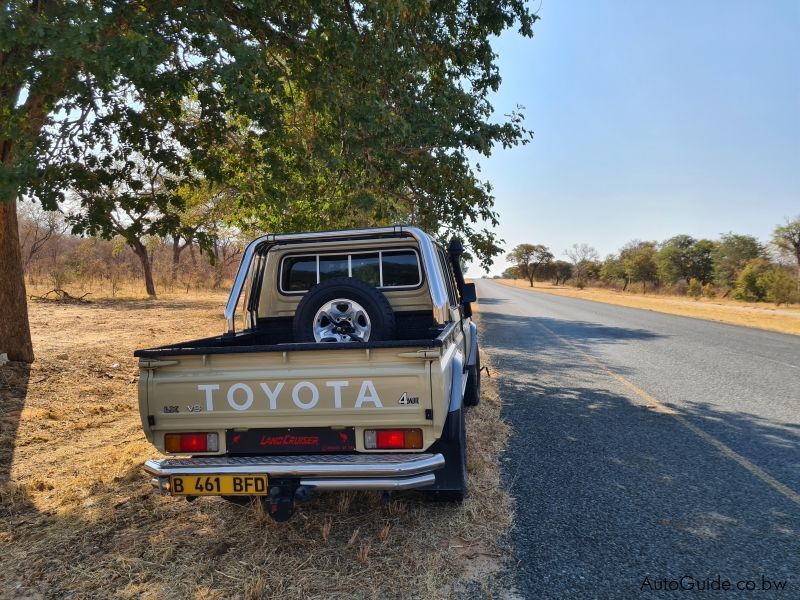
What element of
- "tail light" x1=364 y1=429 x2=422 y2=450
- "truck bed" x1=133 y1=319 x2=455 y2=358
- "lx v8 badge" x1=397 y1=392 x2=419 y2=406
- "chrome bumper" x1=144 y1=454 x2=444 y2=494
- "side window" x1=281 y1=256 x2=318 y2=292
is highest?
"side window" x1=281 y1=256 x2=318 y2=292

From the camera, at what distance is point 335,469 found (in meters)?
3.17

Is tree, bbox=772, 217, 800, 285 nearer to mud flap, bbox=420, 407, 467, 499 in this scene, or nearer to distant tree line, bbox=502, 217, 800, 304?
distant tree line, bbox=502, 217, 800, 304

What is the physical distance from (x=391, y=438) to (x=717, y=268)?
59.3 m

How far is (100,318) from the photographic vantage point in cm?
1711

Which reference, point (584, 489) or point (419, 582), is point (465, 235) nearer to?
point (584, 489)

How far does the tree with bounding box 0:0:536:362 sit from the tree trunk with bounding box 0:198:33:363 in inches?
0.8

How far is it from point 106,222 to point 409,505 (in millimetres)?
5315

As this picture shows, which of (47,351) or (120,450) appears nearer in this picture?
(120,450)

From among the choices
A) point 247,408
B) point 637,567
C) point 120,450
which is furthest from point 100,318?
point 637,567

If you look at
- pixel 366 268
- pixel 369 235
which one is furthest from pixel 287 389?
pixel 366 268

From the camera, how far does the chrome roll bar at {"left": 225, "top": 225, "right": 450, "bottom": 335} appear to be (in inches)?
168

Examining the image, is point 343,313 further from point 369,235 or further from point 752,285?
point 752,285

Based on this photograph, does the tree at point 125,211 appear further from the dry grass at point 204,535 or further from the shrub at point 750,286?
the shrub at point 750,286

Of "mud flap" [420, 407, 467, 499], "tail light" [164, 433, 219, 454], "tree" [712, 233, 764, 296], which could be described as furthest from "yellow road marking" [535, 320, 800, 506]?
"tree" [712, 233, 764, 296]
